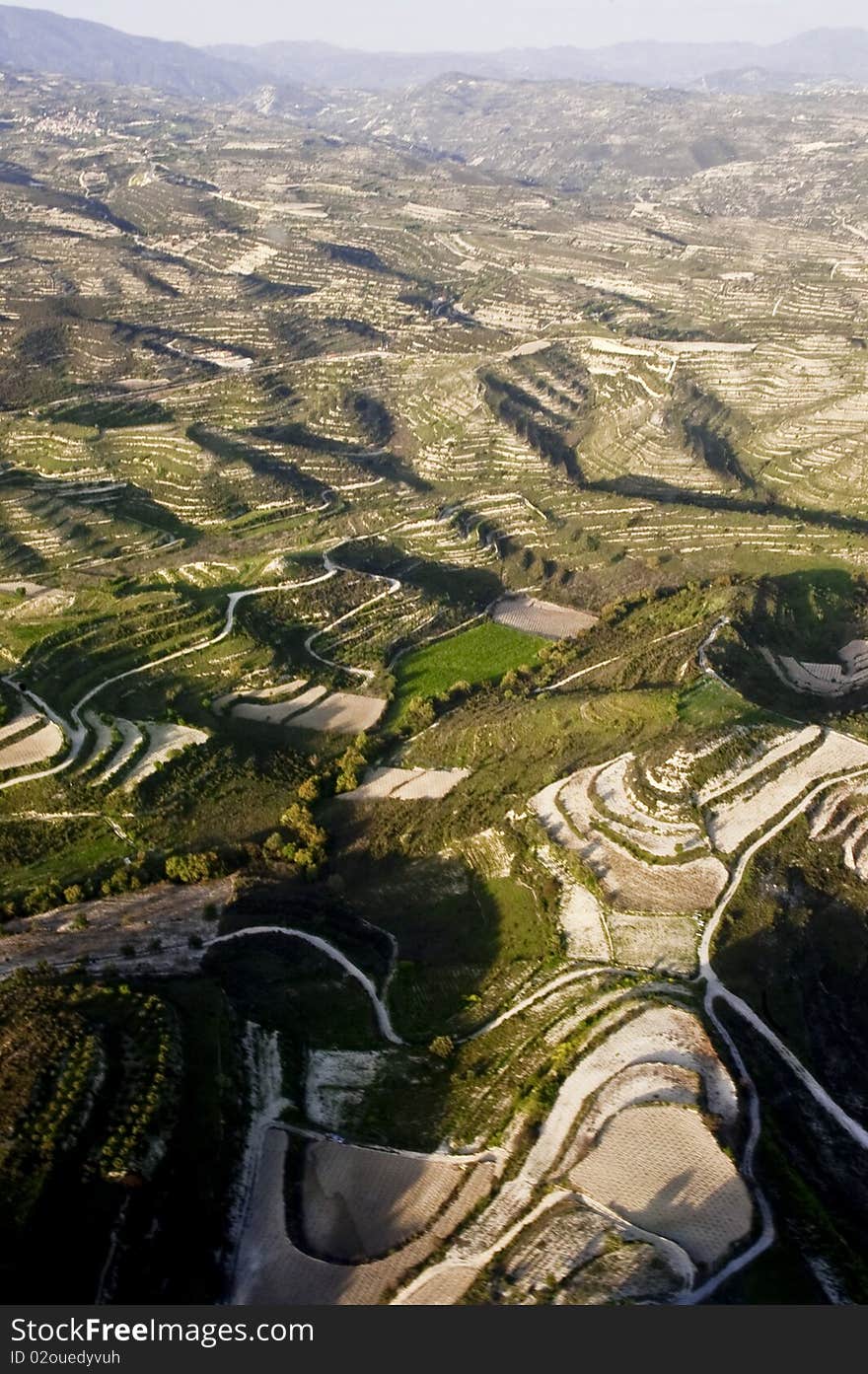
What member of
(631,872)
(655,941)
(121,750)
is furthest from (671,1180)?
(121,750)

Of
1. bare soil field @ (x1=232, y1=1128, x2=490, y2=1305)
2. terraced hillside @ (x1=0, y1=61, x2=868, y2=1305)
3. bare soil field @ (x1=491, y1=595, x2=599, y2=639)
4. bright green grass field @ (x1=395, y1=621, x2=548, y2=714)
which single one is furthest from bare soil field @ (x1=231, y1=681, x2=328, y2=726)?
bare soil field @ (x1=232, y1=1128, x2=490, y2=1305)

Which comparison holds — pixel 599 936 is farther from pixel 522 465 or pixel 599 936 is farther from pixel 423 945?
pixel 522 465

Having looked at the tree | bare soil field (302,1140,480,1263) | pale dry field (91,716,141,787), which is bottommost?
bare soil field (302,1140,480,1263)

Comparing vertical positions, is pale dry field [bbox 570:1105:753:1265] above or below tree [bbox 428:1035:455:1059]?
above

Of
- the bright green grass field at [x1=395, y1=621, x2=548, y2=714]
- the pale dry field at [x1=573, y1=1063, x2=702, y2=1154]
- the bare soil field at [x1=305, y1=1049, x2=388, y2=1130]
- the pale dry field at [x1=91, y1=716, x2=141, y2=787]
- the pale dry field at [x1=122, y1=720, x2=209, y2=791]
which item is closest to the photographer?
the pale dry field at [x1=573, y1=1063, x2=702, y2=1154]

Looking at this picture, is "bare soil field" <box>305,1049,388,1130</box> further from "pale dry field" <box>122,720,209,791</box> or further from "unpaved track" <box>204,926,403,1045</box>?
"pale dry field" <box>122,720,209,791</box>

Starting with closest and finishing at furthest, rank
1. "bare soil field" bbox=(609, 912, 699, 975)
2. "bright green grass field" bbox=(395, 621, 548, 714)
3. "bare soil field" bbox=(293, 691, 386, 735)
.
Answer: "bare soil field" bbox=(609, 912, 699, 975) → "bare soil field" bbox=(293, 691, 386, 735) → "bright green grass field" bbox=(395, 621, 548, 714)

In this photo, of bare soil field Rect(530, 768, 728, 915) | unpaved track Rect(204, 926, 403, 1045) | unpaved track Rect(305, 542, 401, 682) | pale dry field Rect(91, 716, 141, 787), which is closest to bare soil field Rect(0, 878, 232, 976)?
unpaved track Rect(204, 926, 403, 1045)

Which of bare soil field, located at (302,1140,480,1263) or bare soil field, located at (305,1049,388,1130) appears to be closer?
bare soil field, located at (302,1140,480,1263)
